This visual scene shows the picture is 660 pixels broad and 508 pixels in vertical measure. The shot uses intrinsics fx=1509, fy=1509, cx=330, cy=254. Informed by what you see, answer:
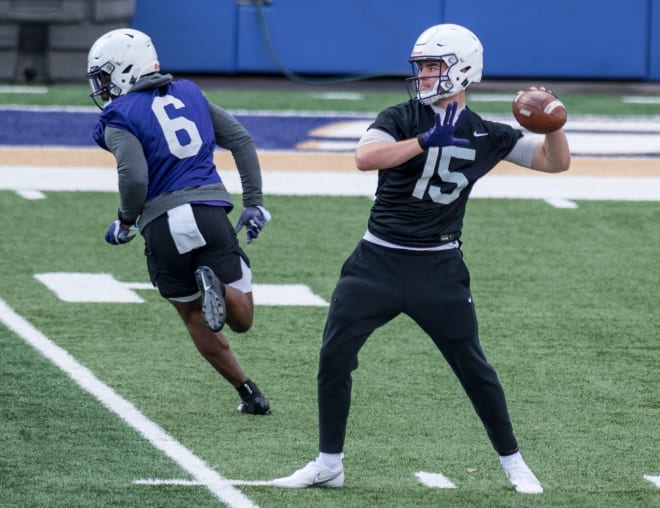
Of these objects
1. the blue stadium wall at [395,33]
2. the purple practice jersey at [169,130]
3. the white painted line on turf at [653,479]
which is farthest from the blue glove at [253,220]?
the blue stadium wall at [395,33]

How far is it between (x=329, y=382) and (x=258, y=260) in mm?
4545

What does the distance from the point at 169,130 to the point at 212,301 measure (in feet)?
2.50

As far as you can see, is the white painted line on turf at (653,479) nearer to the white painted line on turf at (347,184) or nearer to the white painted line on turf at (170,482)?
the white painted line on turf at (170,482)

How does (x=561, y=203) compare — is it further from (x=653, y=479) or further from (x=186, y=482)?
(x=186, y=482)

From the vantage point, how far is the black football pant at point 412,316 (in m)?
5.50

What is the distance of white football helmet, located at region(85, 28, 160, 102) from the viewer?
6.41 metres

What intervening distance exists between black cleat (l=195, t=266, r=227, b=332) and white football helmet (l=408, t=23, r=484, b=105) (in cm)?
131

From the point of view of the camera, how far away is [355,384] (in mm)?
7234

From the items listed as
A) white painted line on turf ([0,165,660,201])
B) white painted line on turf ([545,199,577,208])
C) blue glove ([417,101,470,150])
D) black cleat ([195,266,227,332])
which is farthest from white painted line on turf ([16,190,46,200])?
blue glove ([417,101,470,150])

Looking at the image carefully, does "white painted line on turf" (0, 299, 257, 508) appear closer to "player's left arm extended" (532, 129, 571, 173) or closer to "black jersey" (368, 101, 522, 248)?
"black jersey" (368, 101, 522, 248)

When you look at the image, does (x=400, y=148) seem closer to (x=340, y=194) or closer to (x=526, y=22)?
(x=340, y=194)

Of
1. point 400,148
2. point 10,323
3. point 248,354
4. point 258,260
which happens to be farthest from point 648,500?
point 258,260

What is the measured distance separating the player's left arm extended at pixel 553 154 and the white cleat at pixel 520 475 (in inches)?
42.5

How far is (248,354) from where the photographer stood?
25.6 feet
